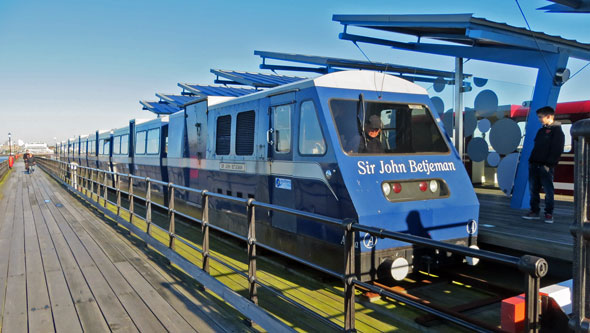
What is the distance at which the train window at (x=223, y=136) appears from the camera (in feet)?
26.2

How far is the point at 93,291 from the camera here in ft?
16.6

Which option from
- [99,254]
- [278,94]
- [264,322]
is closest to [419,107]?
[278,94]

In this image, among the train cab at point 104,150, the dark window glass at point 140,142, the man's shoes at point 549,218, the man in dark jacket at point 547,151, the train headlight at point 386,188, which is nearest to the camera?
the train headlight at point 386,188

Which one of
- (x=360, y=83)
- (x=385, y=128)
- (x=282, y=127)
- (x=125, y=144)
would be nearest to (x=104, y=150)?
(x=125, y=144)

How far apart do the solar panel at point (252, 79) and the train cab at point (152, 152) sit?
2.48m

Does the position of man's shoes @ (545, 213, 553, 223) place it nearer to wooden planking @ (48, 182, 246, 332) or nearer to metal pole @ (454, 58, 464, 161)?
metal pole @ (454, 58, 464, 161)

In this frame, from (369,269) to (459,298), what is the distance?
47.9 inches

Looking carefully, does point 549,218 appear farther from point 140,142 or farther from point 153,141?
point 140,142

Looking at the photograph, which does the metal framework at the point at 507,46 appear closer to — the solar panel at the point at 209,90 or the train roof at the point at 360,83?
the train roof at the point at 360,83

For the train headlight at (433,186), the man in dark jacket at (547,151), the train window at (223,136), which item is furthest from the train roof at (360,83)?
the man in dark jacket at (547,151)

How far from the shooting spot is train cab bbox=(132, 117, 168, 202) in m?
12.2

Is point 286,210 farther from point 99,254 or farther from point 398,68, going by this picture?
point 398,68

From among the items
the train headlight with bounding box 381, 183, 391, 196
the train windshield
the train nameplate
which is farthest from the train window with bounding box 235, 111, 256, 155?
the train headlight with bounding box 381, 183, 391, 196

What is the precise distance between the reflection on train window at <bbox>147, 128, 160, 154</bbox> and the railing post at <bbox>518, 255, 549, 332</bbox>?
11780 mm
